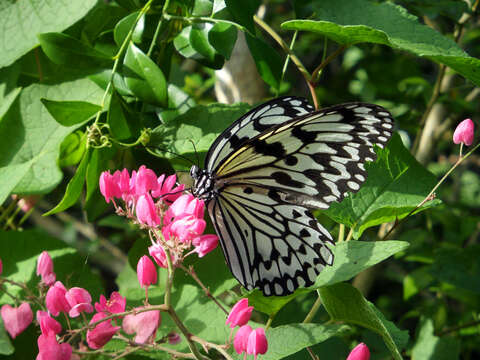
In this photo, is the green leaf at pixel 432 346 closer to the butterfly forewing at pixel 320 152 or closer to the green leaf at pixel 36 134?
the butterfly forewing at pixel 320 152

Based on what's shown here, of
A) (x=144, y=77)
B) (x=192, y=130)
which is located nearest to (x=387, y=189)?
(x=192, y=130)

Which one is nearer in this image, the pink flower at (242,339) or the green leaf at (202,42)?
the pink flower at (242,339)

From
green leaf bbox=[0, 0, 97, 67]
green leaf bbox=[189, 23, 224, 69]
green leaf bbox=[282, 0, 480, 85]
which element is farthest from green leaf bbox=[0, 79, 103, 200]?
green leaf bbox=[282, 0, 480, 85]

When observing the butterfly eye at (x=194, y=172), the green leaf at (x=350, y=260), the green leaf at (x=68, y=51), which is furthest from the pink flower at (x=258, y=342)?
the green leaf at (x=68, y=51)

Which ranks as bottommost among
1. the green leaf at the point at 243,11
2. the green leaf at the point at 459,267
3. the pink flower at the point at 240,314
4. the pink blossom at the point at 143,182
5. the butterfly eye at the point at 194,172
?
the green leaf at the point at 459,267

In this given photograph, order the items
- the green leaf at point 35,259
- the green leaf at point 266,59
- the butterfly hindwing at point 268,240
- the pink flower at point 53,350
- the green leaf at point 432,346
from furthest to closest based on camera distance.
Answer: the green leaf at point 432,346 < the green leaf at point 35,259 < the green leaf at point 266,59 < the butterfly hindwing at point 268,240 < the pink flower at point 53,350

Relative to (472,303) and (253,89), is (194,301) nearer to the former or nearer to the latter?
(253,89)

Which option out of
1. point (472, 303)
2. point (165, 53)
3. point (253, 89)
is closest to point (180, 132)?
point (165, 53)
